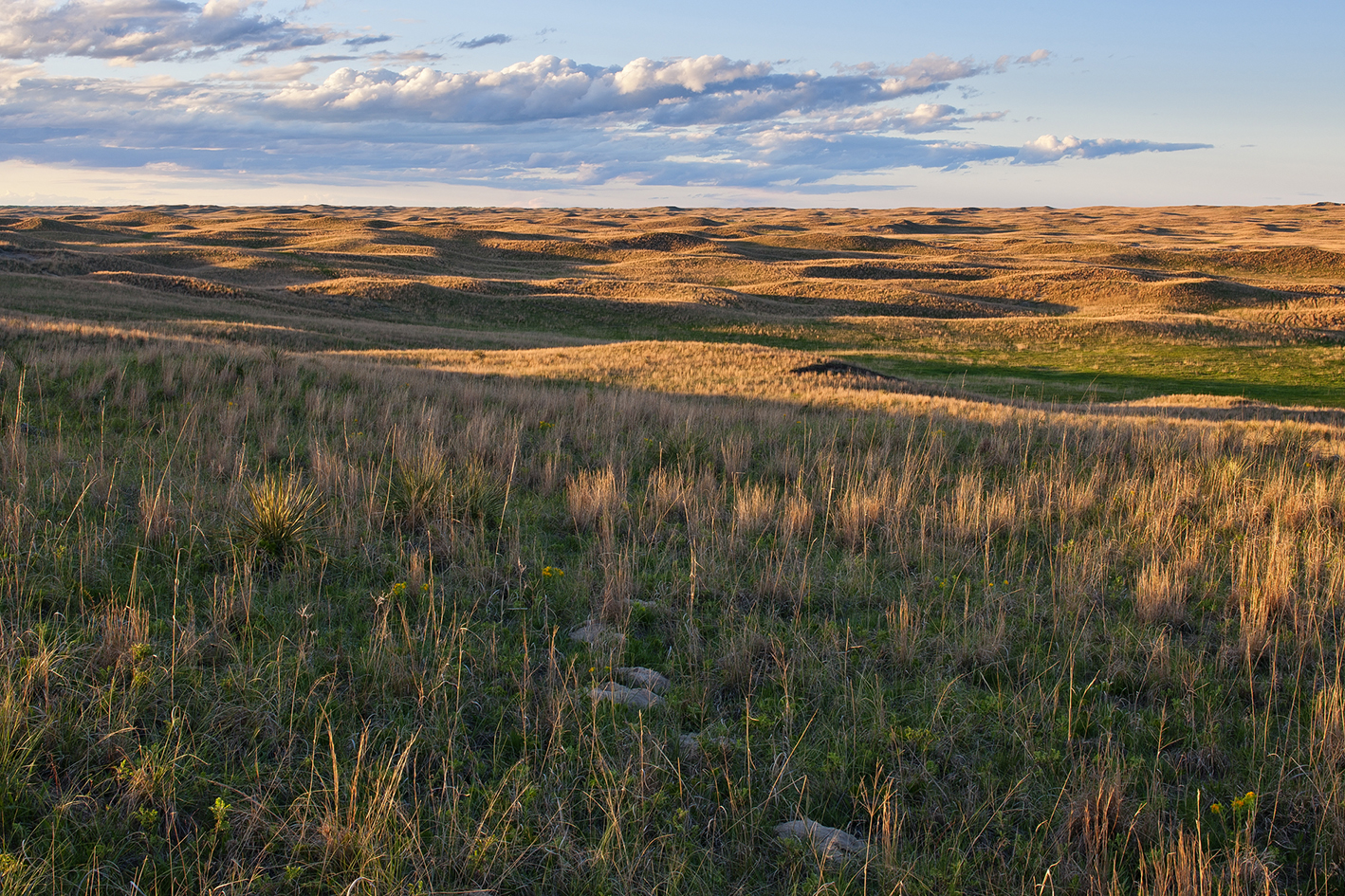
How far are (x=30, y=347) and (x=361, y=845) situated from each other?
11.8 metres

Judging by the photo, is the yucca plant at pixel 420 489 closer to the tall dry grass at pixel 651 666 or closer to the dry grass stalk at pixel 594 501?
the tall dry grass at pixel 651 666

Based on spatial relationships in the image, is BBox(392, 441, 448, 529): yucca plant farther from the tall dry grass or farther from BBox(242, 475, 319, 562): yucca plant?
BBox(242, 475, 319, 562): yucca plant

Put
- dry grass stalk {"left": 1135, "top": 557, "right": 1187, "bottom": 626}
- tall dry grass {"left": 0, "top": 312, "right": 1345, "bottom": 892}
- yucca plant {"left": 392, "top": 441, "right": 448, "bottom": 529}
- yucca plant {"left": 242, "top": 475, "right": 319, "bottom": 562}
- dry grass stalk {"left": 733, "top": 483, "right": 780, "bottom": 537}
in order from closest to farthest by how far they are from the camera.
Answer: tall dry grass {"left": 0, "top": 312, "right": 1345, "bottom": 892}, dry grass stalk {"left": 1135, "top": 557, "right": 1187, "bottom": 626}, yucca plant {"left": 242, "top": 475, "right": 319, "bottom": 562}, yucca plant {"left": 392, "top": 441, "right": 448, "bottom": 529}, dry grass stalk {"left": 733, "top": 483, "right": 780, "bottom": 537}

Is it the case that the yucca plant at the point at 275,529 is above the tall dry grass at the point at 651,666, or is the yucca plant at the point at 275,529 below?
above

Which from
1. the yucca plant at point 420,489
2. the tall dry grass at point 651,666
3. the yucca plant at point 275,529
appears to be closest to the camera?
the tall dry grass at point 651,666

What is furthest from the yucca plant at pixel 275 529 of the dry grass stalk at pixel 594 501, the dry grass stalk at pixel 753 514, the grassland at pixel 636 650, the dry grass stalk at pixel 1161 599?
the dry grass stalk at pixel 1161 599

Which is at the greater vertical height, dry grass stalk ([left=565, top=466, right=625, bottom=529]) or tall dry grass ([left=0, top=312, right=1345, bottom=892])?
dry grass stalk ([left=565, top=466, right=625, bottom=529])

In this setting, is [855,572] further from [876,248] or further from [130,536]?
[876,248]

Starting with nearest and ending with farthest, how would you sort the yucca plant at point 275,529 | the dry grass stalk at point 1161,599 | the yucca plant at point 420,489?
the dry grass stalk at point 1161,599 → the yucca plant at point 275,529 → the yucca plant at point 420,489

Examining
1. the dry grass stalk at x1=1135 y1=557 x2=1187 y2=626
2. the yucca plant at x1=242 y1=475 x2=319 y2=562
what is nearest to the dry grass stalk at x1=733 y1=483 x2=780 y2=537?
the dry grass stalk at x1=1135 y1=557 x2=1187 y2=626

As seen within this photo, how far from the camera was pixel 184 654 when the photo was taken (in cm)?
335

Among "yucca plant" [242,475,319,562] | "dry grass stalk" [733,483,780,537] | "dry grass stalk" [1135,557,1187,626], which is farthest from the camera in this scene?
"dry grass stalk" [733,483,780,537]

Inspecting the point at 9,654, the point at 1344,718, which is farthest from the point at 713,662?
the point at 9,654

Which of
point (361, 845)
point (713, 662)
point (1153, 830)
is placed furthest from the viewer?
point (713, 662)
